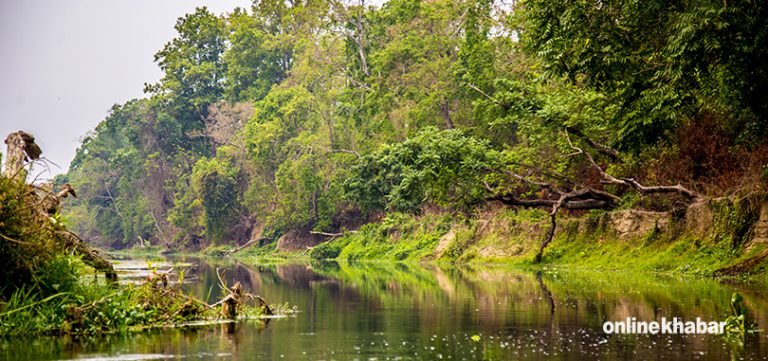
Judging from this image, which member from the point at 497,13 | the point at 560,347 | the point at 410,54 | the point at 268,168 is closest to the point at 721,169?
the point at 560,347

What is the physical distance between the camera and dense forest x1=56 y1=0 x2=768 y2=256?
75.7 feet

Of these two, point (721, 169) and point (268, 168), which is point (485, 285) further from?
point (268, 168)

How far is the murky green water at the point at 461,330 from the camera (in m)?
14.1

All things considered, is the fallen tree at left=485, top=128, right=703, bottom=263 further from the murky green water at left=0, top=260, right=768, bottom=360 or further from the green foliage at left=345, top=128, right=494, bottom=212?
the murky green water at left=0, top=260, right=768, bottom=360

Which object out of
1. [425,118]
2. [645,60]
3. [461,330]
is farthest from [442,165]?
[461,330]

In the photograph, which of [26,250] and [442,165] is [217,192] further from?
[26,250]

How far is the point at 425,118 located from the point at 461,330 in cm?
4459

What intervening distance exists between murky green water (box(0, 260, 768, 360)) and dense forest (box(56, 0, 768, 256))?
407cm

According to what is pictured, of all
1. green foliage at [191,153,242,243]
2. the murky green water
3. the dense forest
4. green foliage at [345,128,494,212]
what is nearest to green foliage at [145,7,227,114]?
the dense forest

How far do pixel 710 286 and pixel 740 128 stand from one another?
8.89 metres

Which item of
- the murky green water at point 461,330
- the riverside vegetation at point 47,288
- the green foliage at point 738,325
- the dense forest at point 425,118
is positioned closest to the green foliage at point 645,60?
the dense forest at point 425,118

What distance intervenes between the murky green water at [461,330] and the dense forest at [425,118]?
4.07m

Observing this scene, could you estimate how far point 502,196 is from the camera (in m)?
44.0

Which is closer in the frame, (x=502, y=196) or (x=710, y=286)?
(x=710, y=286)
